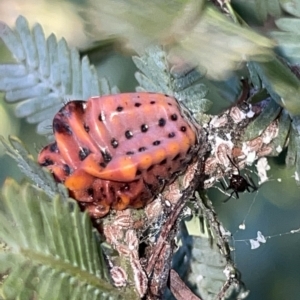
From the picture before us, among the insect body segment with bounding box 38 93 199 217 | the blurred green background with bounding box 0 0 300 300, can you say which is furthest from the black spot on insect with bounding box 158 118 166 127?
the blurred green background with bounding box 0 0 300 300

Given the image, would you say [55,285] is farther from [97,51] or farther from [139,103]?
[97,51]

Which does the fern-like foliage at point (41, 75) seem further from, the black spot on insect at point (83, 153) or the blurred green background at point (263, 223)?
the blurred green background at point (263, 223)

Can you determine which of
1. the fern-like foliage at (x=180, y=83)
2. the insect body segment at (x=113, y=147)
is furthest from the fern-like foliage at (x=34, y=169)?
the fern-like foliage at (x=180, y=83)

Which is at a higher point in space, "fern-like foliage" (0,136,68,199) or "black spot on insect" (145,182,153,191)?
"fern-like foliage" (0,136,68,199)

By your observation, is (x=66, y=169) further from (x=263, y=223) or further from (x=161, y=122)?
(x=263, y=223)

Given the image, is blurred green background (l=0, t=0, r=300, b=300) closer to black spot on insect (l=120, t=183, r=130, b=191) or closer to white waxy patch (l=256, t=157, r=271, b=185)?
white waxy patch (l=256, t=157, r=271, b=185)

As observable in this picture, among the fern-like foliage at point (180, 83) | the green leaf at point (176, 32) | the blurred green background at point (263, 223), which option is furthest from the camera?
the blurred green background at point (263, 223)

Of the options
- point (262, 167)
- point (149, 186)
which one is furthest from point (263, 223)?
point (149, 186)
